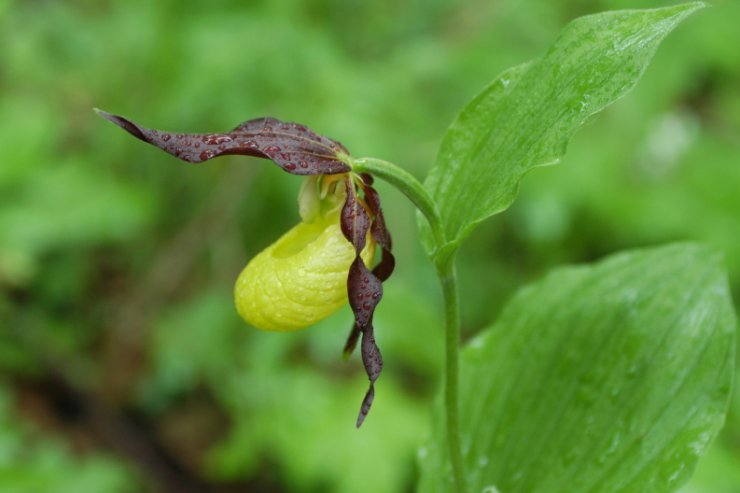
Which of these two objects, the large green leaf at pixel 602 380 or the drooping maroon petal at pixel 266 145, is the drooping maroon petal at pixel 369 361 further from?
the large green leaf at pixel 602 380

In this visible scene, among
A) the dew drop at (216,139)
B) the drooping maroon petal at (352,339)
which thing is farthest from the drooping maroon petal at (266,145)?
the drooping maroon petal at (352,339)

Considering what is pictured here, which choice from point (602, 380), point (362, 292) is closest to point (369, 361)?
point (362, 292)

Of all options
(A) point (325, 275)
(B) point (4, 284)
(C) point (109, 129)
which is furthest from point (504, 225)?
(A) point (325, 275)

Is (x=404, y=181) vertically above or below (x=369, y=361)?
above

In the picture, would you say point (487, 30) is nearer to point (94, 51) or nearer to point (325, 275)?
point (94, 51)

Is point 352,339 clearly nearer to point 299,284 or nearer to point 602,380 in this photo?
point 299,284

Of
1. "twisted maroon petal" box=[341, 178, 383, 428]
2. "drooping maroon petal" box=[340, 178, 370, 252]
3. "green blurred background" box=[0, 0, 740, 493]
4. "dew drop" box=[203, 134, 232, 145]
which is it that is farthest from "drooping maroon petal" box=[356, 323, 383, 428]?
"green blurred background" box=[0, 0, 740, 493]

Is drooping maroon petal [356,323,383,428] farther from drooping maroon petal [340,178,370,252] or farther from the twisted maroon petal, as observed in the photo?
drooping maroon petal [340,178,370,252]
